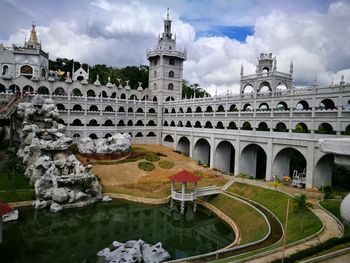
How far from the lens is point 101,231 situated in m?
28.1

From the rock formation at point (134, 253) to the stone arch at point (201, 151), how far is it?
Result: 31.9 meters

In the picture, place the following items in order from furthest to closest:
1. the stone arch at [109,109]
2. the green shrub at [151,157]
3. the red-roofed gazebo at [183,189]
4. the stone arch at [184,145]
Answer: the stone arch at [109,109] < the stone arch at [184,145] < the green shrub at [151,157] < the red-roofed gazebo at [183,189]

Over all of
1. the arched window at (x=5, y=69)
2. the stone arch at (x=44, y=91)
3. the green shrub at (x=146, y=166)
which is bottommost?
the green shrub at (x=146, y=166)

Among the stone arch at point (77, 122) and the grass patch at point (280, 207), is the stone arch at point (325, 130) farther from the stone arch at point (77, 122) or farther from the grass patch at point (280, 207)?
the stone arch at point (77, 122)

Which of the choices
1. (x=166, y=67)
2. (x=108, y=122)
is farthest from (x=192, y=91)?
(x=108, y=122)

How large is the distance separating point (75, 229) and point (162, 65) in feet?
139

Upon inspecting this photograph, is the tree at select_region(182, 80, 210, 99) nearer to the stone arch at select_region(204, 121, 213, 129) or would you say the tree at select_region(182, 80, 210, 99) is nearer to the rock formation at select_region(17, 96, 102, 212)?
the stone arch at select_region(204, 121, 213, 129)

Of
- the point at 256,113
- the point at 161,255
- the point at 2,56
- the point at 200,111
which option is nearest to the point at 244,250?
the point at 161,255

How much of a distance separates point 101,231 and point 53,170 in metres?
10.0

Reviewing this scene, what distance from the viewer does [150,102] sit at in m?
64.2

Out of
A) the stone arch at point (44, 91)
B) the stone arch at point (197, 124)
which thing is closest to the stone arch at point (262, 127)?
the stone arch at point (197, 124)

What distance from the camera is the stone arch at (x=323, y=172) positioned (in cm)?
3378

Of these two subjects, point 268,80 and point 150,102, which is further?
point 150,102

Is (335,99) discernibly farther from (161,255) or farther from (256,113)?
(161,255)
